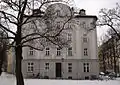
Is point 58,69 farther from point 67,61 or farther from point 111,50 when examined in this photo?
point 111,50

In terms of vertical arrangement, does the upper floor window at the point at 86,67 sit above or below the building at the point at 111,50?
below

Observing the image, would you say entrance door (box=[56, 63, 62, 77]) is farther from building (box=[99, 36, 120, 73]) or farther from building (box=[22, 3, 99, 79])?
building (box=[99, 36, 120, 73])

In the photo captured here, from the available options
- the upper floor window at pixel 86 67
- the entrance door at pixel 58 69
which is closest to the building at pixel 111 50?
the upper floor window at pixel 86 67

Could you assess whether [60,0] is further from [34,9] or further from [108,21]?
[108,21]

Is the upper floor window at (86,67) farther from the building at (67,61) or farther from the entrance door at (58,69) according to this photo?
the entrance door at (58,69)

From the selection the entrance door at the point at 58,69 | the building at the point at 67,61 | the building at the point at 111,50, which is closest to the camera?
the building at the point at 111,50

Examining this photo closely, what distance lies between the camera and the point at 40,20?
1989cm

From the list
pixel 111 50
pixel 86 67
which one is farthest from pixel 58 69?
pixel 111 50

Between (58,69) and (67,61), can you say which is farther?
(67,61)

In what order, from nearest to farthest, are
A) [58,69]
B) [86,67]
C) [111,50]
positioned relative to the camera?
1. [58,69]
2. [86,67]
3. [111,50]

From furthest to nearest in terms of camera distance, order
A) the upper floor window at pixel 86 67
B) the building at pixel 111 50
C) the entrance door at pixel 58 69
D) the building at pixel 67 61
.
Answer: the upper floor window at pixel 86 67 → the entrance door at pixel 58 69 → the building at pixel 67 61 → the building at pixel 111 50

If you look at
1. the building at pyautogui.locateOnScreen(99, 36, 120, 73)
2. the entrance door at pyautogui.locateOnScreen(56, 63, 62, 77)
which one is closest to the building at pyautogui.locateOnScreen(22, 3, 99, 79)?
the entrance door at pyautogui.locateOnScreen(56, 63, 62, 77)

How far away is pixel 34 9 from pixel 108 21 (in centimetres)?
1840

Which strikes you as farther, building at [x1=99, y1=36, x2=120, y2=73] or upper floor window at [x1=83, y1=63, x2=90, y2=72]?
upper floor window at [x1=83, y1=63, x2=90, y2=72]
